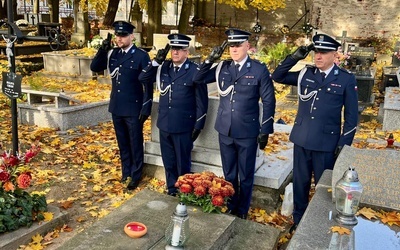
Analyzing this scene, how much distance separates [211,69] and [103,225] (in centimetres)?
207

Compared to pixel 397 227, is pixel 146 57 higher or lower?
higher

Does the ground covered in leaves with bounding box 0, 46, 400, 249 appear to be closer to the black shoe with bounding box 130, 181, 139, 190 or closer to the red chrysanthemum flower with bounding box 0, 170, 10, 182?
the black shoe with bounding box 130, 181, 139, 190

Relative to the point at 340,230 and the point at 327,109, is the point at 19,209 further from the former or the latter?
the point at 327,109

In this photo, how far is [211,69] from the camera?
4.77m

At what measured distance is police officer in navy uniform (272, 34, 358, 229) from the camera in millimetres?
4336

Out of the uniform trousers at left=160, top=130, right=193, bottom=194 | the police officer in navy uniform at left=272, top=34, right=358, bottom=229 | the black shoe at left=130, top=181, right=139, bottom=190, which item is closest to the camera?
the police officer in navy uniform at left=272, top=34, right=358, bottom=229

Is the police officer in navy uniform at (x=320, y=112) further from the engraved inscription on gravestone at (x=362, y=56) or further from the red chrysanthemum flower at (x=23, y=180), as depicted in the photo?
the engraved inscription on gravestone at (x=362, y=56)

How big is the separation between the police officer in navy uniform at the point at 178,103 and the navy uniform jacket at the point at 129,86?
0.99 feet

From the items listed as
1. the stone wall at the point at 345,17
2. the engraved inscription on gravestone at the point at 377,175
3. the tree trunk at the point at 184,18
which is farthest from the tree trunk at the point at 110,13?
the engraved inscription on gravestone at the point at 377,175

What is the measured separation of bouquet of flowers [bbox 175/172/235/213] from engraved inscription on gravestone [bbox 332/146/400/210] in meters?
1.01

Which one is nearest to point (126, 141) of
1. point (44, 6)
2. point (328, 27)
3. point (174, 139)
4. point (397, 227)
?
point (174, 139)

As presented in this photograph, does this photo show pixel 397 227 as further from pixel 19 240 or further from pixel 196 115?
pixel 19 240

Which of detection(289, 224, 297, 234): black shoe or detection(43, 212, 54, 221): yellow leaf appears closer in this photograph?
detection(43, 212, 54, 221): yellow leaf

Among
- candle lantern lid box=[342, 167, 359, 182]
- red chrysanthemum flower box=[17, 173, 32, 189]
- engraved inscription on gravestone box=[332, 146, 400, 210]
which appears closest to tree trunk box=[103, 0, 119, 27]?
red chrysanthemum flower box=[17, 173, 32, 189]
